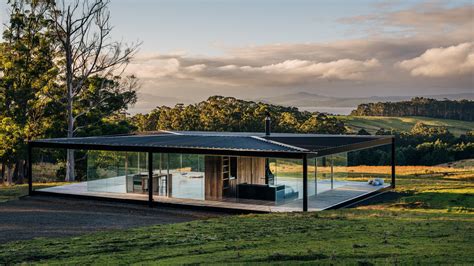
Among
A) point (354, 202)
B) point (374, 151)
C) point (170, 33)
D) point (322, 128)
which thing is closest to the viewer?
point (354, 202)

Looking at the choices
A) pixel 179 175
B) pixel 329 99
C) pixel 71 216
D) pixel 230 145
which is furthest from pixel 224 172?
pixel 329 99

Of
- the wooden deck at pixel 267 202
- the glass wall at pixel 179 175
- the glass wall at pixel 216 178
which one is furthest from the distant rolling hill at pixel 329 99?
the glass wall at pixel 179 175

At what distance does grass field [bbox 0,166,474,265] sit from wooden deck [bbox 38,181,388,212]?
1.47 meters

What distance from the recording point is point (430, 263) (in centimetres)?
864

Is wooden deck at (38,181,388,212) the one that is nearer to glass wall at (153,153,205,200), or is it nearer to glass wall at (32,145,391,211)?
glass wall at (32,145,391,211)

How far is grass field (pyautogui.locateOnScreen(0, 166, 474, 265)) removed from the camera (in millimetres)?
9445

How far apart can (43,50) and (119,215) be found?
20456 mm

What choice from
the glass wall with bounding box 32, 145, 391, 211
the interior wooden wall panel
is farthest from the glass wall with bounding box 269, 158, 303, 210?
the interior wooden wall panel

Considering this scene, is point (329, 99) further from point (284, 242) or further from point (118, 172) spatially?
point (284, 242)

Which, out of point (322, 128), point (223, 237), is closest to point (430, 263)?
point (223, 237)

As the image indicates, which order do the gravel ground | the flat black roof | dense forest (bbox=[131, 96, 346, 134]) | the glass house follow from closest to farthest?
1. the gravel ground
2. the flat black roof
3. the glass house
4. dense forest (bbox=[131, 96, 346, 134])

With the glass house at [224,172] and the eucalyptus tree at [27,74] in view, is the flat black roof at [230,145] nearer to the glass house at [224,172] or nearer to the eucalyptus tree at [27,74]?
the glass house at [224,172]

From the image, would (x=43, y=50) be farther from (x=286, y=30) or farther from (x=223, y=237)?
(x=223, y=237)

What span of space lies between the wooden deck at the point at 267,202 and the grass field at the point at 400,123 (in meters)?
50.0
